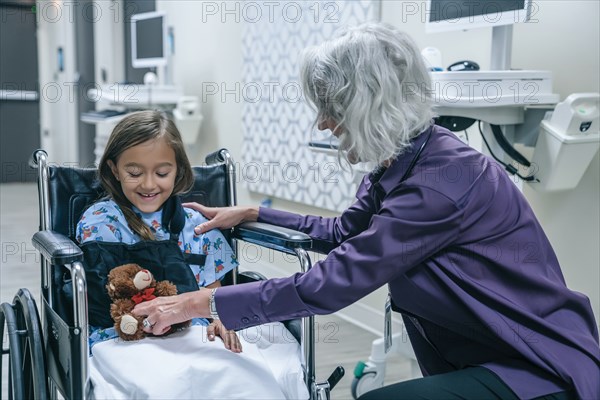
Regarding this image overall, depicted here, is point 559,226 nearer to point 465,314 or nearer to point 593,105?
point 593,105

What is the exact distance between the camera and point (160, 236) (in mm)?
1733

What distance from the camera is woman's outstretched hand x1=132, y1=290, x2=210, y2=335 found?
137 centimetres

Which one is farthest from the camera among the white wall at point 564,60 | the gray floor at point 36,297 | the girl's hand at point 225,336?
the gray floor at point 36,297

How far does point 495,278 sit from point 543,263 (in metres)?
0.11

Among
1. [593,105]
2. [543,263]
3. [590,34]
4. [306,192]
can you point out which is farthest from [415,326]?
[306,192]

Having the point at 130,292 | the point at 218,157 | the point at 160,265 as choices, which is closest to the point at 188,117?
the point at 218,157

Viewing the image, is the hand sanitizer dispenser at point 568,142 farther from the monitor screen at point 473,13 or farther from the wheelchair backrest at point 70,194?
the wheelchair backrest at point 70,194

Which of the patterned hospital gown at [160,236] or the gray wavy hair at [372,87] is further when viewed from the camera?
the patterned hospital gown at [160,236]

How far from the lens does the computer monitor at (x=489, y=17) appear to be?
1.98 m

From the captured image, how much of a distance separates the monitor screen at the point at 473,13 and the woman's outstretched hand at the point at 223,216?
88 cm

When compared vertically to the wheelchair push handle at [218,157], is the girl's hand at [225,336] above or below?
below

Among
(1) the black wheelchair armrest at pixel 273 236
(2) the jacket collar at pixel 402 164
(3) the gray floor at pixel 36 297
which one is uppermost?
(2) the jacket collar at pixel 402 164

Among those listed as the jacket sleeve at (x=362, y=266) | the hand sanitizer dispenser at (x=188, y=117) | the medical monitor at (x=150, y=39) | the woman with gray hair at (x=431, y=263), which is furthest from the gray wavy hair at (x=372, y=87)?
the medical monitor at (x=150, y=39)

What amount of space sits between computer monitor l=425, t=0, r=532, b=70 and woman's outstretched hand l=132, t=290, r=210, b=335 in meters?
1.22
